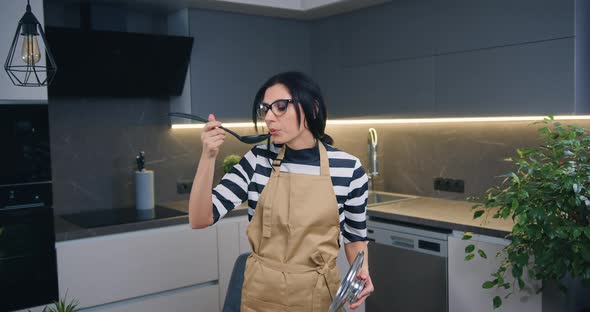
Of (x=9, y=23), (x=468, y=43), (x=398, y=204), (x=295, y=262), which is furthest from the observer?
(x=398, y=204)

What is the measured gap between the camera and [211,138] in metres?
1.47

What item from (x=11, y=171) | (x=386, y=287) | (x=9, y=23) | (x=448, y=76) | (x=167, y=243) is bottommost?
(x=386, y=287)

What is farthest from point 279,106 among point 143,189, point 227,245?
point 143,189

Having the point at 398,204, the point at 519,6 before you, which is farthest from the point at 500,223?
the point at 519,6

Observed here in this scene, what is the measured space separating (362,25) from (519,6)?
1054 mm

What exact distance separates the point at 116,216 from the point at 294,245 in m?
1.90

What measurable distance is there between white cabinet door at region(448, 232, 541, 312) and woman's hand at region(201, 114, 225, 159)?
159 cm

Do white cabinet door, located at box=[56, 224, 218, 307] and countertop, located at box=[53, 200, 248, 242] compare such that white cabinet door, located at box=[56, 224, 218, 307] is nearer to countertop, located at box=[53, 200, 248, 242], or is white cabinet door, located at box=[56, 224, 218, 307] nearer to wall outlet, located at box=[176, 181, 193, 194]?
countertop, located at box=[53, 200, 248, 242]

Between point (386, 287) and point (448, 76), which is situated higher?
point (448, 76)

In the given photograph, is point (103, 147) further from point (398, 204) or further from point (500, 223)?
point (500, 223)

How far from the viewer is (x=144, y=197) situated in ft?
11.3

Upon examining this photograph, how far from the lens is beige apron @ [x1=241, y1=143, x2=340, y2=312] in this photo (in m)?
1.55

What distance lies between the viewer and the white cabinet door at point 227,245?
3.26m

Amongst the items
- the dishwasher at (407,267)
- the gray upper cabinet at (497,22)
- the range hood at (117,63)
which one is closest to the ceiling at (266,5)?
the range hood at (117,63)
